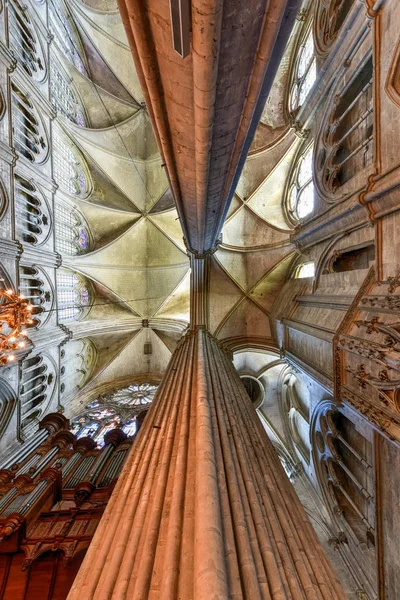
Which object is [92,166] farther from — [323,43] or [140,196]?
[323,43]

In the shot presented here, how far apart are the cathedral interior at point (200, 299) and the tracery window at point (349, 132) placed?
0.06m

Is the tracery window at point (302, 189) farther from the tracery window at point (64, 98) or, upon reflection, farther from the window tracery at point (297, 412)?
the tracery window at point (64, 98)

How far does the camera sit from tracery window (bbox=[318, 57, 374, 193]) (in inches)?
198

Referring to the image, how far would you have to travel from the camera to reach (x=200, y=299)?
10.2 metres

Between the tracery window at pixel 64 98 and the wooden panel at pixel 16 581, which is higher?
the tracery window at pixel 64 98

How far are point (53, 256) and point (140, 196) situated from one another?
5.31 metres

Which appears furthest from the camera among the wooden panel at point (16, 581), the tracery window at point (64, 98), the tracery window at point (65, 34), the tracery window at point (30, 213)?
the tracery window at point (64, 98)

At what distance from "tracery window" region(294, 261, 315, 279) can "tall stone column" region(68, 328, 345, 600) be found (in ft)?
22.0

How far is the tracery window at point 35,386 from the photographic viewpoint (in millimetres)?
8164

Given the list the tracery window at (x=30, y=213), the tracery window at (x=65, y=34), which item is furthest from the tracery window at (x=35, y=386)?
the tracery window at (x=65, y=34)

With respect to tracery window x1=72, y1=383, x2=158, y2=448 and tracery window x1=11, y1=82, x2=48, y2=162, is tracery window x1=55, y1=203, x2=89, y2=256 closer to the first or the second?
tracery window x1=11, y1=82, x2=48, y2=162

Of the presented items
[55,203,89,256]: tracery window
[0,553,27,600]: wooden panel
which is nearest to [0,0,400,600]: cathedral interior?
[0,553,27,600]: wooden panel

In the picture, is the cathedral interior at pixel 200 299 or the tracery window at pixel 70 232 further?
the tracery window at pixel 70 232

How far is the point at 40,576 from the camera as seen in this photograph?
121 inches
